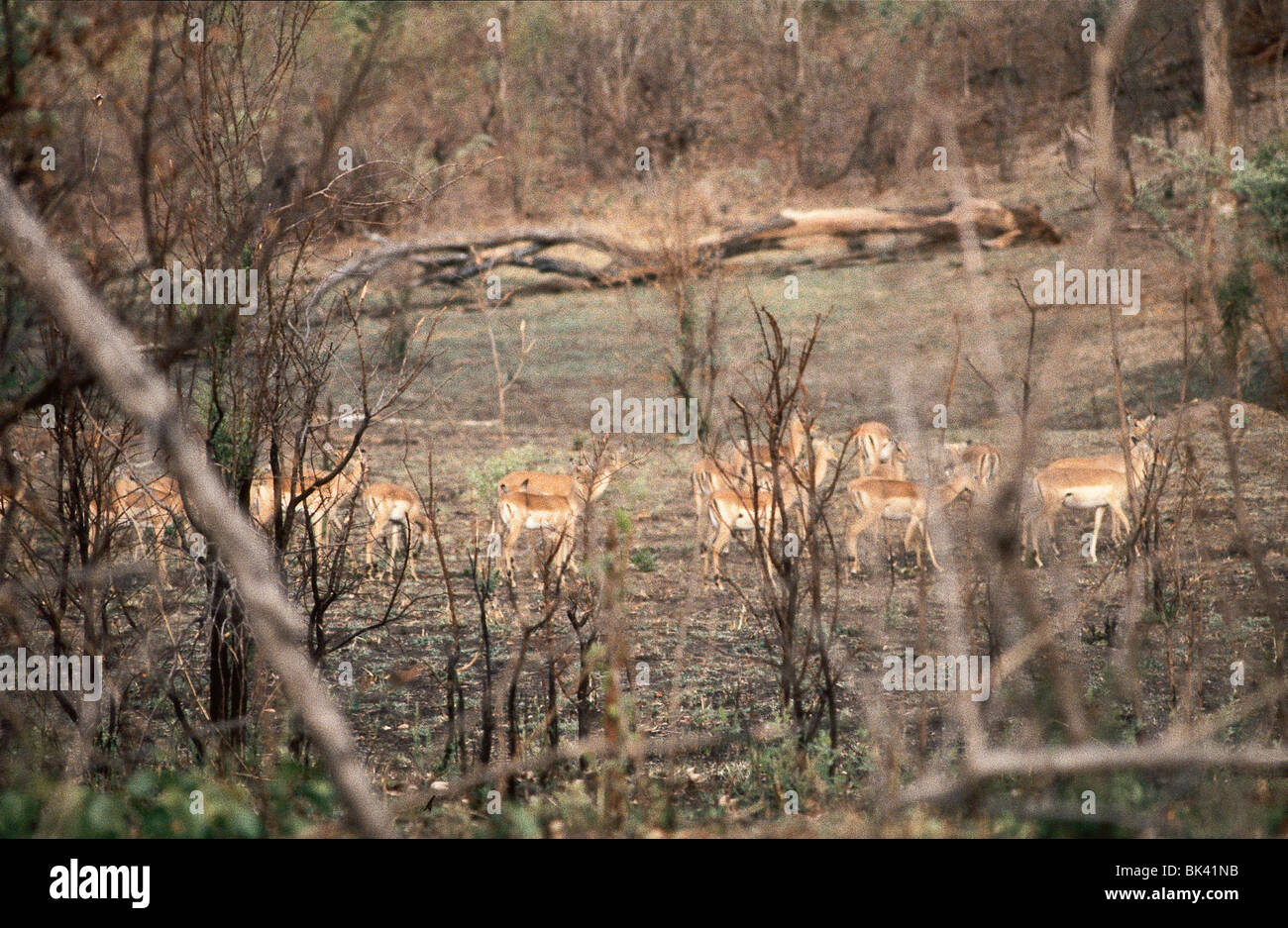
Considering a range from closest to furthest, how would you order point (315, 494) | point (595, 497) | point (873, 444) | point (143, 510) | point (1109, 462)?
point (143, 510) < point (315, 494) < point (595, 497) < point (1109, 462) < point (873, 444)

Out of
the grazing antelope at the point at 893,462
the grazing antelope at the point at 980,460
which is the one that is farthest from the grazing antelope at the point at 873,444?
the grazing antelope at the point at 980,460

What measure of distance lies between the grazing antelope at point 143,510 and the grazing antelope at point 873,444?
6546 millimetres

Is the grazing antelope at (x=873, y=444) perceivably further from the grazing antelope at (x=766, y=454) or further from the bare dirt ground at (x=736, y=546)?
the bare dirt ground at (x=736, y=546)

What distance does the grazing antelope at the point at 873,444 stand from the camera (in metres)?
12.6

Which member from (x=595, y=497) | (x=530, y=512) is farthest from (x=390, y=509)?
(x=595, y=497)

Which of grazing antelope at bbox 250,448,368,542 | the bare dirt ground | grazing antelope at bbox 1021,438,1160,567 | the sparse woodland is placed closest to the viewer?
the sparse woodland

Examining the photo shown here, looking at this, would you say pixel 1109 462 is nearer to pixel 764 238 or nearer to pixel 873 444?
pixel 873 444

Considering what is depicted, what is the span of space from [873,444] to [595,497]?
3819 mm

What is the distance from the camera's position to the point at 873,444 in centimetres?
1265

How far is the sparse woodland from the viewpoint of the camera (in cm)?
310

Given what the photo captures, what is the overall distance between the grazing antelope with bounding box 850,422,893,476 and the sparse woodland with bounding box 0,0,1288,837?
0.20ft

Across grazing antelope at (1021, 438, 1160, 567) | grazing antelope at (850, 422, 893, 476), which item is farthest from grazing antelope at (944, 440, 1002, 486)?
grazing antelope at (850, 422, 893, 476)

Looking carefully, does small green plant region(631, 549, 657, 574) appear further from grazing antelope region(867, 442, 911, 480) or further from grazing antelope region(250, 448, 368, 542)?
grazing antelope region(867, 442, 911, 480)

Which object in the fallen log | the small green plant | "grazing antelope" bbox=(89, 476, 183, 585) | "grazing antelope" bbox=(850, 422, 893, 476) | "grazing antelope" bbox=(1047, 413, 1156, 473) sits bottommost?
the small green plant
